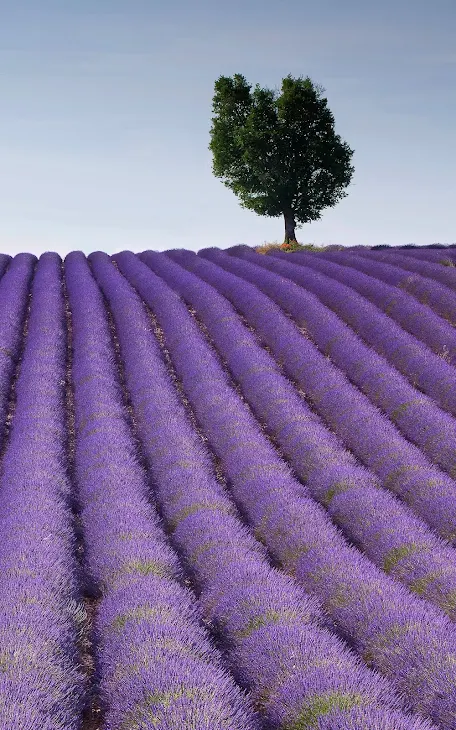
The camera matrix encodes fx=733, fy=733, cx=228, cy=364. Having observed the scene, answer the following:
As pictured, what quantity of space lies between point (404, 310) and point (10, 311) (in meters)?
8.43

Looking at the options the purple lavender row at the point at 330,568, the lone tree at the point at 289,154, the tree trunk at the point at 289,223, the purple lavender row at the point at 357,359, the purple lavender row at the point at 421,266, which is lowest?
the purple lavender row at the point at 330,568

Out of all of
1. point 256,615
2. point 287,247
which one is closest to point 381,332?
point 256,615

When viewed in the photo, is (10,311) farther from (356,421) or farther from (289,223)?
(289,223)

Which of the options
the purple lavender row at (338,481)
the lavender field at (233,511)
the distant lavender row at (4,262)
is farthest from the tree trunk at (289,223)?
the purple lavender row at (338,481)

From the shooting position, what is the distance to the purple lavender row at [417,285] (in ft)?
48.0

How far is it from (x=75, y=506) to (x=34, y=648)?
3660 mm

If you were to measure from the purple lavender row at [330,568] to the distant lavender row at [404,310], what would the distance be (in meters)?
3.89

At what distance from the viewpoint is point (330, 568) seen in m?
6.00

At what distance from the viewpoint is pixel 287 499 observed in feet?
24.5

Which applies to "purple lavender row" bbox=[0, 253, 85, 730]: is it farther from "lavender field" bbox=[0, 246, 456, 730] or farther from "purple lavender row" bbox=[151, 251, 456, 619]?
"purple lavender row" bbox=[151, 251, 456, 619]

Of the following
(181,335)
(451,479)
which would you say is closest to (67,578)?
(451,479)

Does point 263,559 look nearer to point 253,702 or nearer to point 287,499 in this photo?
point 287,499

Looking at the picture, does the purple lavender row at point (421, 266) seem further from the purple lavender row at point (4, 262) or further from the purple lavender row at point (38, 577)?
the purple lavender row at point (4, 262)

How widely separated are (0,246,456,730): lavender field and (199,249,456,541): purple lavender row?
0.11 ft
